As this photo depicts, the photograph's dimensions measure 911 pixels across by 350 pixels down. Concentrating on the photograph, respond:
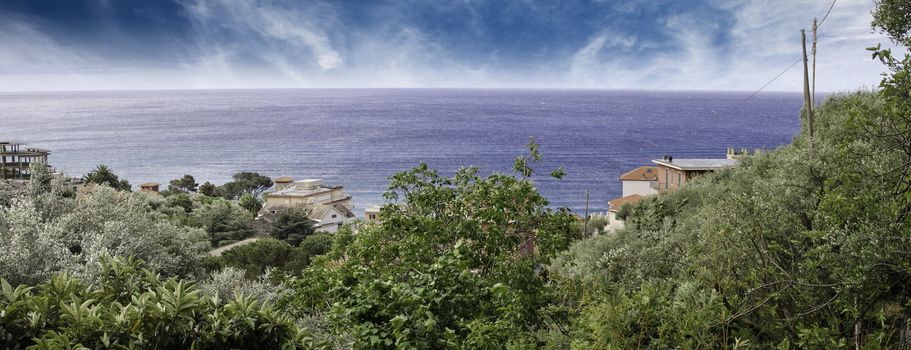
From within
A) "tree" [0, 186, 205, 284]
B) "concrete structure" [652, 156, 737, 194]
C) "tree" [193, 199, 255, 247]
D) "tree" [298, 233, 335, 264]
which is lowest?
"tree" [193, 199, 255, 247]

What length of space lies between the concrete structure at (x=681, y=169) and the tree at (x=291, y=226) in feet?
77.5

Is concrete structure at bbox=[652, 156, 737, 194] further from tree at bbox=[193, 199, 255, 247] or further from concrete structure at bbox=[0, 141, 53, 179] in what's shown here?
concrete structure at bbox=[0, 141, 53, 179]

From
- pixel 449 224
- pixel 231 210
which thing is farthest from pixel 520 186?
pixel 231 210

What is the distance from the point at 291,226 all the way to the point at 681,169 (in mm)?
25808

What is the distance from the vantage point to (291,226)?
43969mm

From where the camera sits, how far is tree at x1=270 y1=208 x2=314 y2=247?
42.9 meters

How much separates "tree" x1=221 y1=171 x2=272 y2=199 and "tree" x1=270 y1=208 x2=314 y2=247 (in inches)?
1262

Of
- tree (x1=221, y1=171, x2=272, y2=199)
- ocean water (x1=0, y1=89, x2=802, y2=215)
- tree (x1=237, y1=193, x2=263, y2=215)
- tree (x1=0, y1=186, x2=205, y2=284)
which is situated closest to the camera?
tree (x1=0, y1=186, x2=205, y2=284)

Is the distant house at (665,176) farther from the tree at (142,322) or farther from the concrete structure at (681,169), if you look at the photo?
the tree at (142,322)

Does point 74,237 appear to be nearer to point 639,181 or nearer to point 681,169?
point 681,169

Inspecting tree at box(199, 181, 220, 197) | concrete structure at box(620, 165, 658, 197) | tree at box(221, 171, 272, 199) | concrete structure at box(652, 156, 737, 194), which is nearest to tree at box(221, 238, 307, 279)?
concrete structure at box(652, 156, 737, 194)

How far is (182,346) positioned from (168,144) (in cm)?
15304

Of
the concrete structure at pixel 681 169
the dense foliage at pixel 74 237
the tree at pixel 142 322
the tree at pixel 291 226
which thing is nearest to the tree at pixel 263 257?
the dense foliage at pixel 74 237

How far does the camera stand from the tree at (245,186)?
75.8 m
